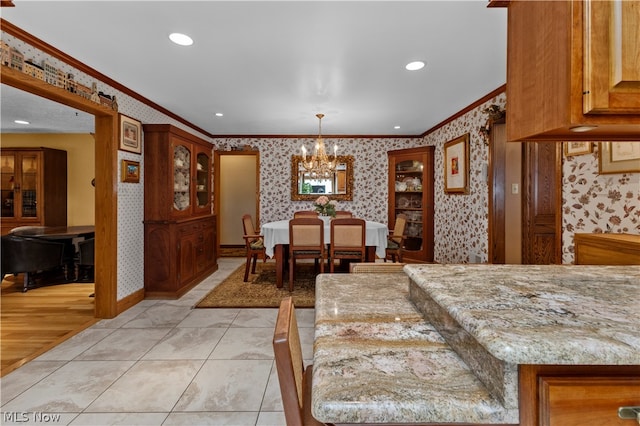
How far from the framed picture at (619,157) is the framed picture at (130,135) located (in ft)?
13.4

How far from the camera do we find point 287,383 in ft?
2.27

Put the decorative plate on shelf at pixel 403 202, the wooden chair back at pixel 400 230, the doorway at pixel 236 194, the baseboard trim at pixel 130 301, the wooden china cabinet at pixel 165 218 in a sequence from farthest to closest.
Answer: the doorway at pixel 236 194 → the decorative plate on shelf at pixel 403 202 → the wooden chair back at pixel 400 230 → the wooden china cabinet at pixel 165 218 → the baseboard trim at pixel 130 301

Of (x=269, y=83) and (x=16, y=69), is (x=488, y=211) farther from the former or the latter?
(x=16, y=69)

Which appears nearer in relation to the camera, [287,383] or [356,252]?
[287,383]

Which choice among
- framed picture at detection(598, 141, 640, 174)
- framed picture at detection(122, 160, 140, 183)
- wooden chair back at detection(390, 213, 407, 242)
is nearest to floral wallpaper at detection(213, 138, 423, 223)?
wooden chair back at detection(390, 213, 407, 242)

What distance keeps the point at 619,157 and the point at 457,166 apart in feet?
8.25

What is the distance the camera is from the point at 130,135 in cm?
330

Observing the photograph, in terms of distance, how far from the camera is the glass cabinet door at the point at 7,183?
521 cm

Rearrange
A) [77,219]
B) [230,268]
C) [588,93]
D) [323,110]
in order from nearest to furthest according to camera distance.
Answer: [588,93], [323,110], [230,268], [77,219]

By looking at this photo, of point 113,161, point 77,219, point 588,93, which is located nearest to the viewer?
point 588,93

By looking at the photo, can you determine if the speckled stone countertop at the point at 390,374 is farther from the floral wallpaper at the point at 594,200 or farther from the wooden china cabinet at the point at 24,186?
the wooden china cabinet at the point at 24,186

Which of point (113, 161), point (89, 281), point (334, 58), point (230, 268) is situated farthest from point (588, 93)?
point (89, 281)

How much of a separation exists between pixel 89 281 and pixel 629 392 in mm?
5385

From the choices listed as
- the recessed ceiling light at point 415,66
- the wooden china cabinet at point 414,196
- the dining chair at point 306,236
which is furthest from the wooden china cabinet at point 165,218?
the wooden china cabinet at point 414,196
